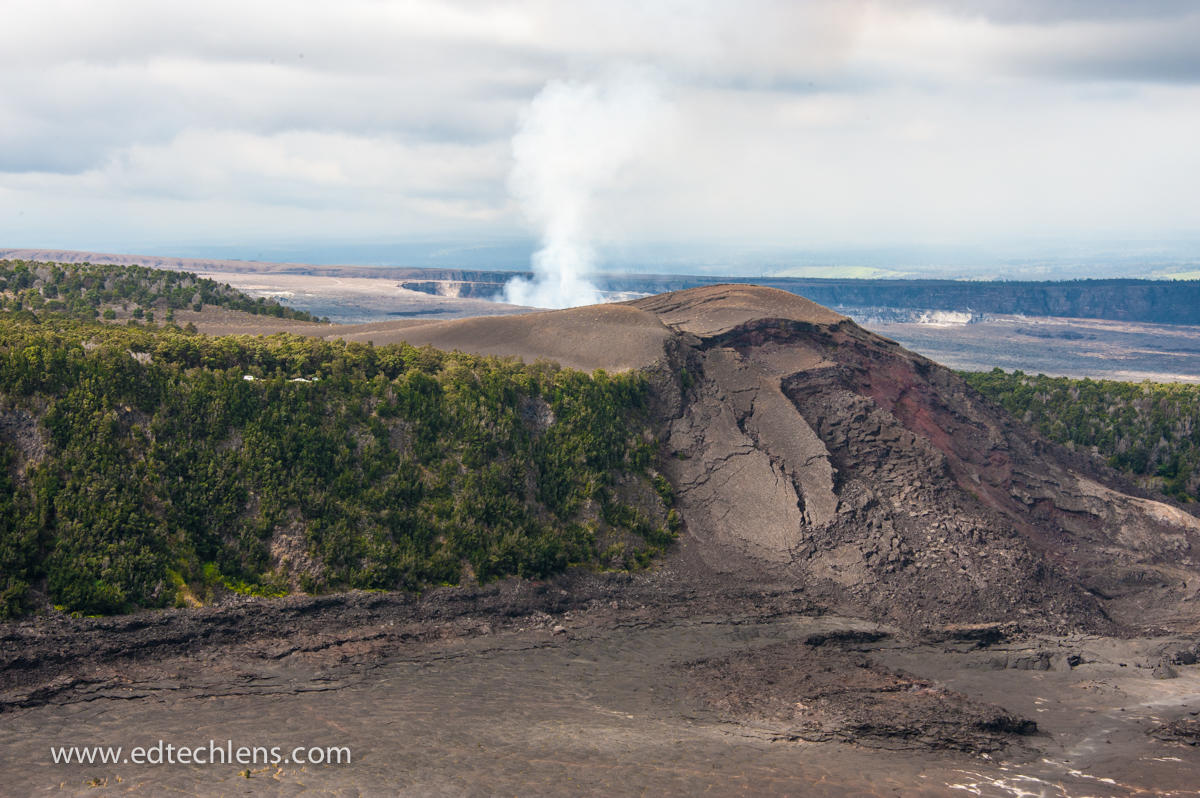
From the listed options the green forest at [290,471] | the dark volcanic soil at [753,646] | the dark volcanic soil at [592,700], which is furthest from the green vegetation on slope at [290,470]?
the dark volcanic soil at [592,700]

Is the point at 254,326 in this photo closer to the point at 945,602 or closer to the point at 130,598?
the point at 130,598

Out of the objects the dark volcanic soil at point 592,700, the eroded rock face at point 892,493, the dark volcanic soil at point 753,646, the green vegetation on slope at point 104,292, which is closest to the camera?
the dark volcanic soil at point 592,700

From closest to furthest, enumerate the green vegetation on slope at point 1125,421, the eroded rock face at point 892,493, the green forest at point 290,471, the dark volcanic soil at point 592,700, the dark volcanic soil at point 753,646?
the dark volcanic soil at point 592,700
the dark volcanic soil at point 753,646
the green forest at point 290,471
the eroded rock face at point 892,493
the green vegetation on slope at point 1125,421

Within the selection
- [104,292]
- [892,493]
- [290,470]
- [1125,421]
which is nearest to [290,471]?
[290,470]

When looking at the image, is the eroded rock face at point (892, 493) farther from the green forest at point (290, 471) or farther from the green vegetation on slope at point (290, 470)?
the green vegetation on slope at point (290, 470)

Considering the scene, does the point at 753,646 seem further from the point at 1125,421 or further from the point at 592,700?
the point at 1125,421

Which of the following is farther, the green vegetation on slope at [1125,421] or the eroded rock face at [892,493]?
the green vegetation on slope at [1125,421]
